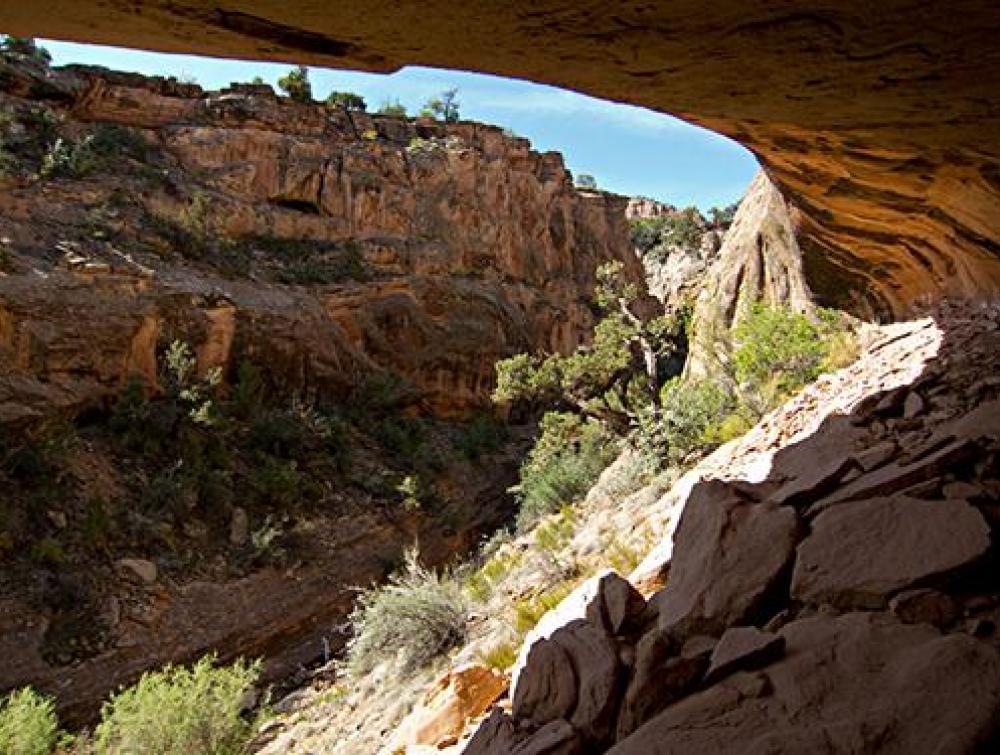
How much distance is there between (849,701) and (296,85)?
31387 mm

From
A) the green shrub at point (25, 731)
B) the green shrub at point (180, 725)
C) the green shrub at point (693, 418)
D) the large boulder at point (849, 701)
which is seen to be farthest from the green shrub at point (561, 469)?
the large boulder at point (849, 701)

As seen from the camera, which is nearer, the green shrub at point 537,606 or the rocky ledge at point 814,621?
the rocky ledge at point 814,621

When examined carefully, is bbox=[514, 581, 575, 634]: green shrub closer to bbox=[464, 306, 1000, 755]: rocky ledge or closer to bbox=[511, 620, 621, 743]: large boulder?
bbox=[464, 306, 1000, 755]: rocky ledge

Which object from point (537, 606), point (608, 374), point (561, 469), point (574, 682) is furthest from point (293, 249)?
point (574, 682)

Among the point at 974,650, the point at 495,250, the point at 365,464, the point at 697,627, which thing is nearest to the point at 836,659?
the point at 974,650

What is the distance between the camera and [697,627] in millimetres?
3170

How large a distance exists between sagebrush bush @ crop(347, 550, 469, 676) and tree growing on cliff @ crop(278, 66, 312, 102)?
26198 mm

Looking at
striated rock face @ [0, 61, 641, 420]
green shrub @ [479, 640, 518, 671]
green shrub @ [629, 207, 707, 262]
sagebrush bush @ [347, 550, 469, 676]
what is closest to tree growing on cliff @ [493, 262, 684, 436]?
sagebrush bush @ [347, 550, 469, 676]

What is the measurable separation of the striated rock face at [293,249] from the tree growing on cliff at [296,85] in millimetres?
1987

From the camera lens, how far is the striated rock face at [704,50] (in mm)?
2342

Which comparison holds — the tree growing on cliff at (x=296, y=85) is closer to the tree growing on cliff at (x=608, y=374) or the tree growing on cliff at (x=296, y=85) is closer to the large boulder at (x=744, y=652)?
the tree growing on cliff at (x=608, y=374)

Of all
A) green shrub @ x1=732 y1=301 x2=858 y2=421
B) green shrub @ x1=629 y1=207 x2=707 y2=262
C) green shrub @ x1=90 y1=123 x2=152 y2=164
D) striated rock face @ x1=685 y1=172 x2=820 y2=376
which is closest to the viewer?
green shrub @ x1=732 y1=301 x2=858 y2=421

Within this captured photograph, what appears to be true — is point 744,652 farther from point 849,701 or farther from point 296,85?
point 296,85

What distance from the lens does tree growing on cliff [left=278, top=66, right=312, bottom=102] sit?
94.6 ft
